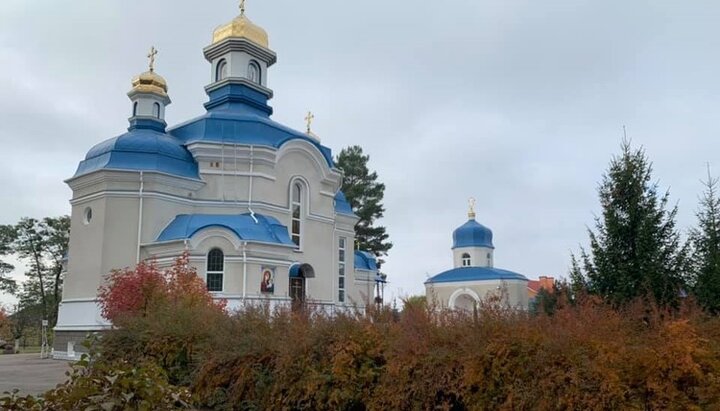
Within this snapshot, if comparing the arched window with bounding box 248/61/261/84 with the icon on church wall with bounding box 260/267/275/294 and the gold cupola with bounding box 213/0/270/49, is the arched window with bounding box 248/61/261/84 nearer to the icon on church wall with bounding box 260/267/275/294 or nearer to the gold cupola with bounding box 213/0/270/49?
the gold cupola with bounding box 213/0/270/49

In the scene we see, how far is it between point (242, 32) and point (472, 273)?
25.4 meters

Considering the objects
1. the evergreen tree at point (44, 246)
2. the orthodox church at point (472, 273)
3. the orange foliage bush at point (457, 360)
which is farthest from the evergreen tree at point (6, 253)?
the orange foliage bush at point (457, 360)

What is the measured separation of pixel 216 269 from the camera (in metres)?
21.2

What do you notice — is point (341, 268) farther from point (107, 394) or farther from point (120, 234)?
point (107, 394)

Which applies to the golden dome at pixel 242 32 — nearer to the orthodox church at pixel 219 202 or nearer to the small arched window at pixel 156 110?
the orthodox church at pixel 219 202

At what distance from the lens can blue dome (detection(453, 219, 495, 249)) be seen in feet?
156

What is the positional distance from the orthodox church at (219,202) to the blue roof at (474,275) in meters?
18.0

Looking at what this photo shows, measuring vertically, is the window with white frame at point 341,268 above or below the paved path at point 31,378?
above

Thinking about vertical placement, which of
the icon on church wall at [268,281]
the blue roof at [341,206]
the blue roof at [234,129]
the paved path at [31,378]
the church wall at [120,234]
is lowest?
the paved path at [31,378]

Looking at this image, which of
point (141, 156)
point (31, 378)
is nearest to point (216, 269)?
point (141, 156)

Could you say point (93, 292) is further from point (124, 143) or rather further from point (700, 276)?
point (700, 276)

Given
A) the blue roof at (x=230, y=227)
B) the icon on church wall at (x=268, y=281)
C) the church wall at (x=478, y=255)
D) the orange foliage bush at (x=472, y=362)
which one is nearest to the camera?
the orange foliage bush at (x=472, y=362)

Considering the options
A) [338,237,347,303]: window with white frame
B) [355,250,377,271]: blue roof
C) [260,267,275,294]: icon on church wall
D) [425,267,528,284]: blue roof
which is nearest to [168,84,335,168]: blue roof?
[338,237,347,303]: window with white frame

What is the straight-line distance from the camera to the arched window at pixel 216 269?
21.1 m
